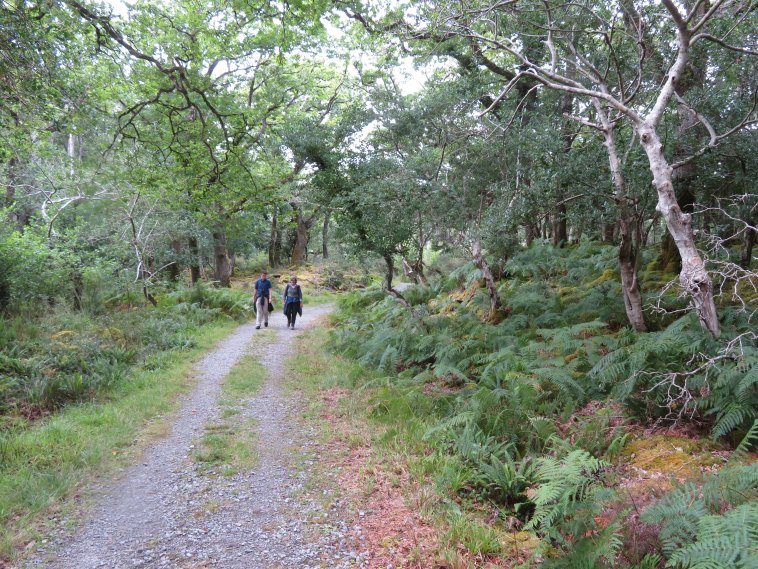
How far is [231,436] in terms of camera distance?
5945 mm

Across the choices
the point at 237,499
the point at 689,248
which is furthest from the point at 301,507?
the point at 689,248

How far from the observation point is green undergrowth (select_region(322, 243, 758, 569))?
313 centimetres

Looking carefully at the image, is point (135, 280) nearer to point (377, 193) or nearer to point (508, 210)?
point (377, 193)

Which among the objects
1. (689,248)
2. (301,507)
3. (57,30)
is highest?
(57,30)

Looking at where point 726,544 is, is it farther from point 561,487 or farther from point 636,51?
point 636,51

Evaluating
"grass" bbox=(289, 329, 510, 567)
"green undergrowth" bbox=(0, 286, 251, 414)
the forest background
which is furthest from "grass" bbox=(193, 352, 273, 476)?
"green undergrowth" bbox=(0, 286, 251, 414)

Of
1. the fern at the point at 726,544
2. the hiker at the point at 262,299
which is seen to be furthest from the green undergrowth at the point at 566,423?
the hiker at the point at 262,299

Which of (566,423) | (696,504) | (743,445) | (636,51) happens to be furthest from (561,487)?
(636,51)

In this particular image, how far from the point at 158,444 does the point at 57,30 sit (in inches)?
252

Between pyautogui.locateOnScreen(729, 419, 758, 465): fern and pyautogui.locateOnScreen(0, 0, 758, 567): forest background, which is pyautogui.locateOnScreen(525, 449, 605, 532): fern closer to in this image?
pyautogui.locateOnScreen(0, 0, 758, 567): forest background

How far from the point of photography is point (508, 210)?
877cm

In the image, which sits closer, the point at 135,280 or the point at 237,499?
the point at 237,499

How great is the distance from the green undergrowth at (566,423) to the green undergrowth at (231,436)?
1.56m

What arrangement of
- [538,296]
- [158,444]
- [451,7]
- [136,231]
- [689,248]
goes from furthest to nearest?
[136,231], [538,296], [451,7], [158,444], [689,248]
